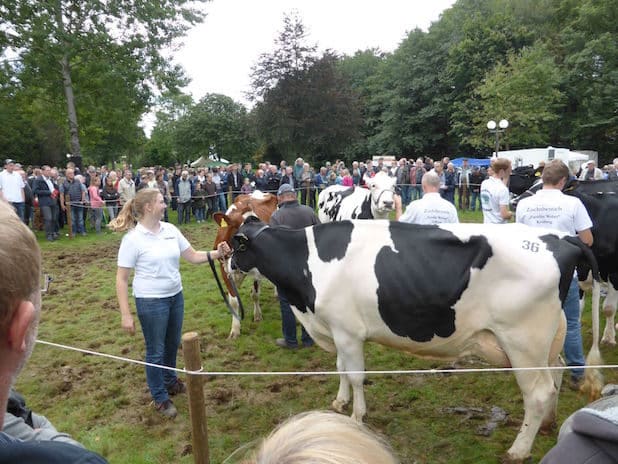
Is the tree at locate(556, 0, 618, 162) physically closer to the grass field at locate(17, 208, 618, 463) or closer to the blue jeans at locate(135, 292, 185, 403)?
the grass field at locate(17, 208, 618, 463)

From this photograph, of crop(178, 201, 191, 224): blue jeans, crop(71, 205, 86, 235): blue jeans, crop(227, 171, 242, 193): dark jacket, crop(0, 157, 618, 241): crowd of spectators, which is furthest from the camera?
crop(227, 171, 242, 193): dark jacket

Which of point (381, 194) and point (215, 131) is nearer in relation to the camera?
point (381, 194)

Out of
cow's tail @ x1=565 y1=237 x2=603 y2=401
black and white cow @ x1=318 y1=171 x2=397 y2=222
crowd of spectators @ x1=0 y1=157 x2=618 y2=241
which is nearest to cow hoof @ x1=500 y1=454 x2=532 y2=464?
cow's tail @ x1=565 y1=237 x2=603 y2=401

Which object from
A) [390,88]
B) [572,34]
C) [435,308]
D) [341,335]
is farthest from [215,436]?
[390,88]

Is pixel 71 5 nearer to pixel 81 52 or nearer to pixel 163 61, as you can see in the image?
pixel 81 52

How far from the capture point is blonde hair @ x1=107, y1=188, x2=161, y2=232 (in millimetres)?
3971

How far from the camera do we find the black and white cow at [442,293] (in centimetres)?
337

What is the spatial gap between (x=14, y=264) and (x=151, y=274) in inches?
127

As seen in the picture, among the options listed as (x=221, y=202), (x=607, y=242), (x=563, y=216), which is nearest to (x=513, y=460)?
(x=563, y=216)

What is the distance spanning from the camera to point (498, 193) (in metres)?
5.67

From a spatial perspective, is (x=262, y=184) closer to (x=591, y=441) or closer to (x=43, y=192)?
(x=43, y=192)

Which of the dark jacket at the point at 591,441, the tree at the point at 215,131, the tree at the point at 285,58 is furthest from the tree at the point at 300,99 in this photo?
the dark jacket at the point at 591,441

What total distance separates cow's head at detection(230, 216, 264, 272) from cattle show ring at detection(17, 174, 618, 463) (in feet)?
0.04

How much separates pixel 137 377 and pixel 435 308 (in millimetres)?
3449
